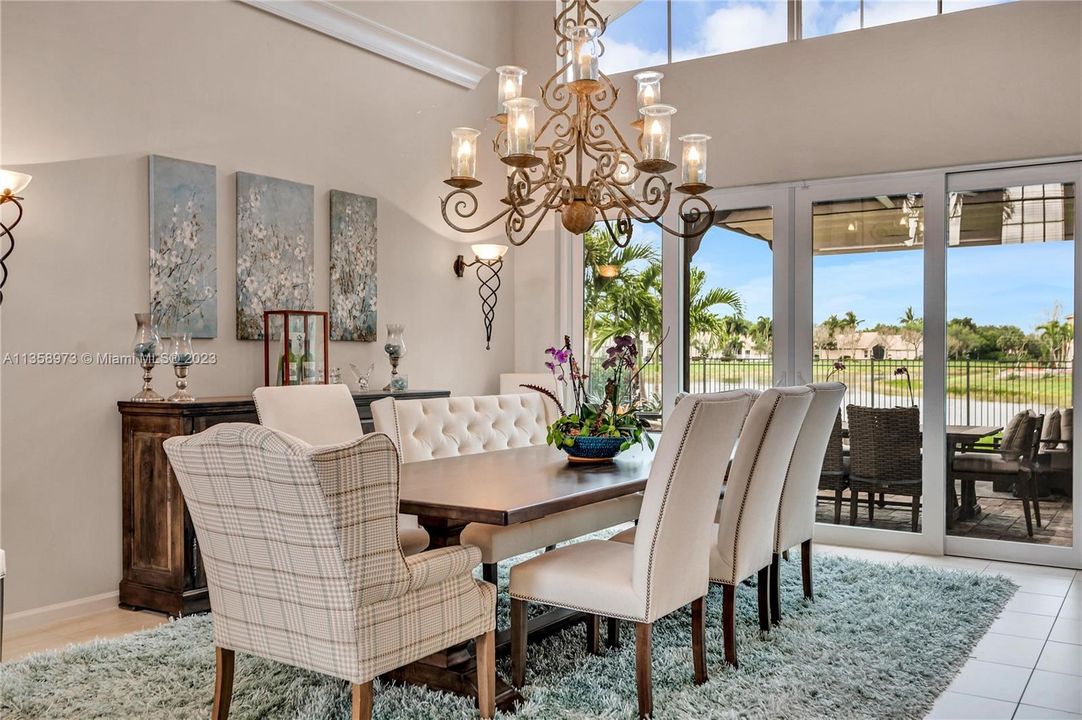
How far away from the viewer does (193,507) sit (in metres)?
2.46

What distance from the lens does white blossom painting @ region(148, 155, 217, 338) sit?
4199 mm

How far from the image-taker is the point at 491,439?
4.43m

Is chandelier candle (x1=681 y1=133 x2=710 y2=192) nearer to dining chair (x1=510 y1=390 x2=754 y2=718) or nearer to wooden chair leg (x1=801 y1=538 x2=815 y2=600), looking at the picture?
dining chair (x1=510 y1=390 x2=754 y2=718)

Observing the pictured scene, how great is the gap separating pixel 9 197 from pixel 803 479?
339 cm

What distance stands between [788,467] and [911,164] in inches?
101

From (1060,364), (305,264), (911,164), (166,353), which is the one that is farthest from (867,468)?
(166,353)

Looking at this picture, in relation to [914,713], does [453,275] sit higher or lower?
higher

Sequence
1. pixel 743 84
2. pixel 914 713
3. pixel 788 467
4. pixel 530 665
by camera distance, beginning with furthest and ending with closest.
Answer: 1. pixel 743 84
2. pixel 788 467
3. pixel 530 665
4. pixel 914 713

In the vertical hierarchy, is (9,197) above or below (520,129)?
below

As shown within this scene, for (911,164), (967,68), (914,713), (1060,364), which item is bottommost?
(914,713)

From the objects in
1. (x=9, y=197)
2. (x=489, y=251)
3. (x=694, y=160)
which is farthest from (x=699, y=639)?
(x=489, y=251)

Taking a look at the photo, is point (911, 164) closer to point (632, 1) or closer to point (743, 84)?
point (743, 84)

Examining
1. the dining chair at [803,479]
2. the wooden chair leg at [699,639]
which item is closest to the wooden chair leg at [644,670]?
the wooden chair leg at [699,639]

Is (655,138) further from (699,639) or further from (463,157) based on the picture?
(699,639)
